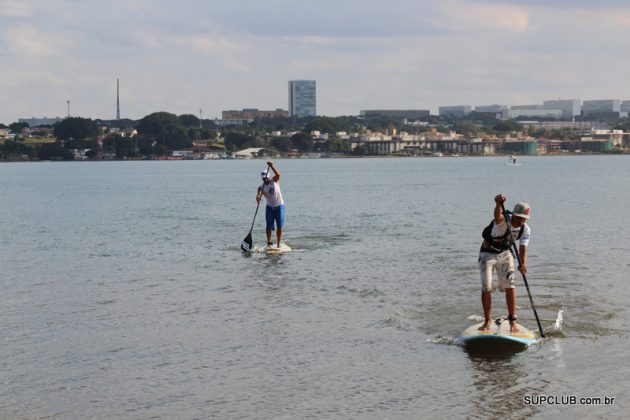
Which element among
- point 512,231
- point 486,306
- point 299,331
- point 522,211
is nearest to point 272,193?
point 299,331

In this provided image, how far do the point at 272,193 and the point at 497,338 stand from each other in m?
12.2

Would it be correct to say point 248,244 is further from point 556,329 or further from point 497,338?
point 497,338

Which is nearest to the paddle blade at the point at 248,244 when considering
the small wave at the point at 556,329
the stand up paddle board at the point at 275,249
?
the stand up paddle board at the point at 275,249

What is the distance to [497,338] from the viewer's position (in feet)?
47.0

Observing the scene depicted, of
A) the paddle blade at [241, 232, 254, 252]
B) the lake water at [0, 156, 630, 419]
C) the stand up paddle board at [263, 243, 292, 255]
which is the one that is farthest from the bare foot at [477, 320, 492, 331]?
the paddle blade at [241, 232, 254, 252]

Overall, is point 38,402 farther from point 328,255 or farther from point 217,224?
point 217,224

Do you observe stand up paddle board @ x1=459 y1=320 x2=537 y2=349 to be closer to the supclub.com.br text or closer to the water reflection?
the water reflection

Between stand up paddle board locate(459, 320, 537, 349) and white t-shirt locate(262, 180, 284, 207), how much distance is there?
1149cm

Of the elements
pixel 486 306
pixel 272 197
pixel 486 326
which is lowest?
pixel 486 326

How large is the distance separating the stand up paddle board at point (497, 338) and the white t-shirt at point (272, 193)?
1149cm

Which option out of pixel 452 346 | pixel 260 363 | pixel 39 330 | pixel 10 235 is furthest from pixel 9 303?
pixel 10 235

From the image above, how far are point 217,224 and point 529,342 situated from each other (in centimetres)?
2715

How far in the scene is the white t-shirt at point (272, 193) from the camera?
83.5 feet

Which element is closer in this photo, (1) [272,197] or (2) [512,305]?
(2) [512,305]
